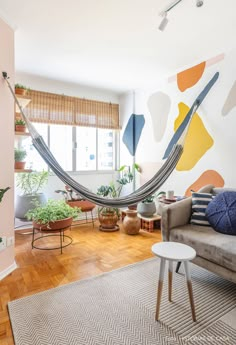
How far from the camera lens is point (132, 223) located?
10.6 ft

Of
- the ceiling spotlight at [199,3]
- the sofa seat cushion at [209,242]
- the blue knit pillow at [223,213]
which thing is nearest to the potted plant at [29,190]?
the sofa seat cushion at [209,242]

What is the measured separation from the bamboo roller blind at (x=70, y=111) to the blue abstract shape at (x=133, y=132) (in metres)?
0.27

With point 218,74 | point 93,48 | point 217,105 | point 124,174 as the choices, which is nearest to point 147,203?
point 124,174

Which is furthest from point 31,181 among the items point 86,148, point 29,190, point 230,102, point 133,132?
point 230,102

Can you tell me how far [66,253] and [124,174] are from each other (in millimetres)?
2084

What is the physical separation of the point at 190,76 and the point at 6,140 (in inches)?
96.5

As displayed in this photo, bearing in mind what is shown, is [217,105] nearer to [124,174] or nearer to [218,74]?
[218,74]

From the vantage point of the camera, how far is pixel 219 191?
7.90 feet

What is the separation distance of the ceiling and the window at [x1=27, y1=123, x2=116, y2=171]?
911 millimetres

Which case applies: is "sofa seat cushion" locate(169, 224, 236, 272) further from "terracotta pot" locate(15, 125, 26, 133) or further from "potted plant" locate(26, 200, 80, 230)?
"terracotta pot" locate(15, 125, 26, 133)

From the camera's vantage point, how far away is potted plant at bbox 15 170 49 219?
3.10 m

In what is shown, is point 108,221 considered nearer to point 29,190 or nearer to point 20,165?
point 29,190

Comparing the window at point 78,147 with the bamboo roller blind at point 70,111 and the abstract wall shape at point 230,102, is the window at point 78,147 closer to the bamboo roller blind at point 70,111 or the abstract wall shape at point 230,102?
the bamboo roller blind at point 70,111

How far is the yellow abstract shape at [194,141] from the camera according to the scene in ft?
9.50
